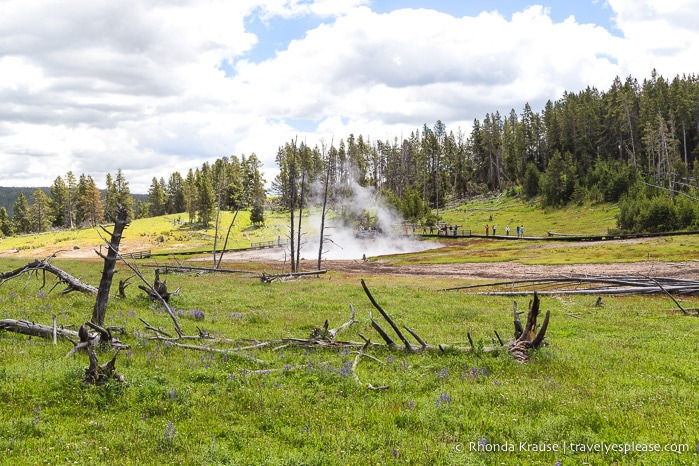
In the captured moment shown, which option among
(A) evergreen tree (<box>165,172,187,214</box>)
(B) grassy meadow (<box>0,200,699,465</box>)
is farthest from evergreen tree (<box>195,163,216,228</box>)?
(B) grassy meadow (<box>0,200,699,465</box>)

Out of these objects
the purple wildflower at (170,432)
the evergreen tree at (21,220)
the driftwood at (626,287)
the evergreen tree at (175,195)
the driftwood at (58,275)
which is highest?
the evergreen tree at (175,195)

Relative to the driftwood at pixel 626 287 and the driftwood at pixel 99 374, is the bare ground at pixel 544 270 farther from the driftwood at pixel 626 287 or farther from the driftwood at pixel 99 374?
the driftwood at pixel 99 374

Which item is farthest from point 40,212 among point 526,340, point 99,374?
point 526,340

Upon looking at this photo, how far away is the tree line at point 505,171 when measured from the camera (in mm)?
103750

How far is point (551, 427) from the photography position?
25.0 ft

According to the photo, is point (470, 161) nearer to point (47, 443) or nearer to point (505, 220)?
point (505, 220)

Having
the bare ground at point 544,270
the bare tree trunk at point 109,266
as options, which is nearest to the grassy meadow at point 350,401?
the bare tree trunk at point 109,266

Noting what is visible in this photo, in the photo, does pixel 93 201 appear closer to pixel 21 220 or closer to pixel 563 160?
pixel 21 220

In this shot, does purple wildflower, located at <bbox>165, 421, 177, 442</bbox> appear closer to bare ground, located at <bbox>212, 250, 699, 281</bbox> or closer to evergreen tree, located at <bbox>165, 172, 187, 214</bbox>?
bare ground, located at <bbox>212, 250, 699, 281</bbox>

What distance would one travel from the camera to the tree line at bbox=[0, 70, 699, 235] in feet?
340

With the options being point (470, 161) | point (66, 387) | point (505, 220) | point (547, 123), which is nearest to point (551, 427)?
point (66, 387)

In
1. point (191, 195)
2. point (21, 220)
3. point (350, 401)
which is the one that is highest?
point (191, 195)

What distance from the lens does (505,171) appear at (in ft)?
513

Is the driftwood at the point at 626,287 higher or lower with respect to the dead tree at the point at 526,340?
lower
